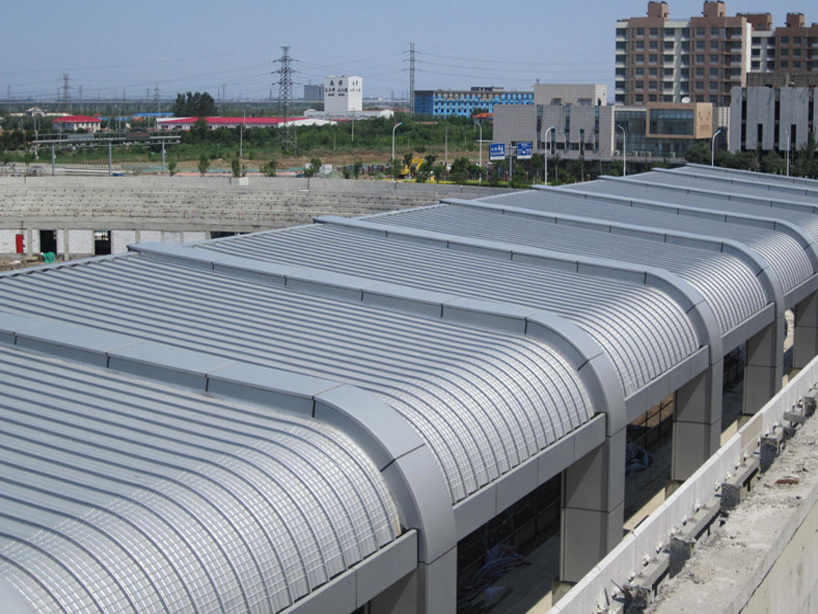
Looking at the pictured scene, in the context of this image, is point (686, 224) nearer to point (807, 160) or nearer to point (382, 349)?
point (382, 349)

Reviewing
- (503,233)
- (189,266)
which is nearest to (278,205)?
(503,233)

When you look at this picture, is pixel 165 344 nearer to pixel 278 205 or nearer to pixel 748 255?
pixel 748 255

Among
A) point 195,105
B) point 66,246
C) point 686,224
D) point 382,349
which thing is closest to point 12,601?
point 382,349

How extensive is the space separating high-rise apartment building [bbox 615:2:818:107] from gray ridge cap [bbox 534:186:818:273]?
85.4 meters

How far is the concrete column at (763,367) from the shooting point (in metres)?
21.0

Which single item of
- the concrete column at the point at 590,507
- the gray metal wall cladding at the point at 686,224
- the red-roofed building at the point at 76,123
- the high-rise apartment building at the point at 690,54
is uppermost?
the high-rise apartment building at the point at 690,54

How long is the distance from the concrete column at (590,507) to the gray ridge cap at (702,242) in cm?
809

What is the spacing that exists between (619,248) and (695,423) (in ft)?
16.0

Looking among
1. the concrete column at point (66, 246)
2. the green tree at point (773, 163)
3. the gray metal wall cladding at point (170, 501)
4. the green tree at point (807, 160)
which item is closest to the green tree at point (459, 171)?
the green tree at point (773, 163)

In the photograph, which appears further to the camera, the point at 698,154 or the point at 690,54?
the point at 690,54

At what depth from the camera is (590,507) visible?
1352 centimetres

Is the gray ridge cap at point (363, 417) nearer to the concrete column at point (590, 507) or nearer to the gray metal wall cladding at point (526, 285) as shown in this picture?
the concrete column at point (590, 507)

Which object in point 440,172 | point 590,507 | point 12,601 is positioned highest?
point 440,172

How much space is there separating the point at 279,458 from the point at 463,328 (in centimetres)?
512
